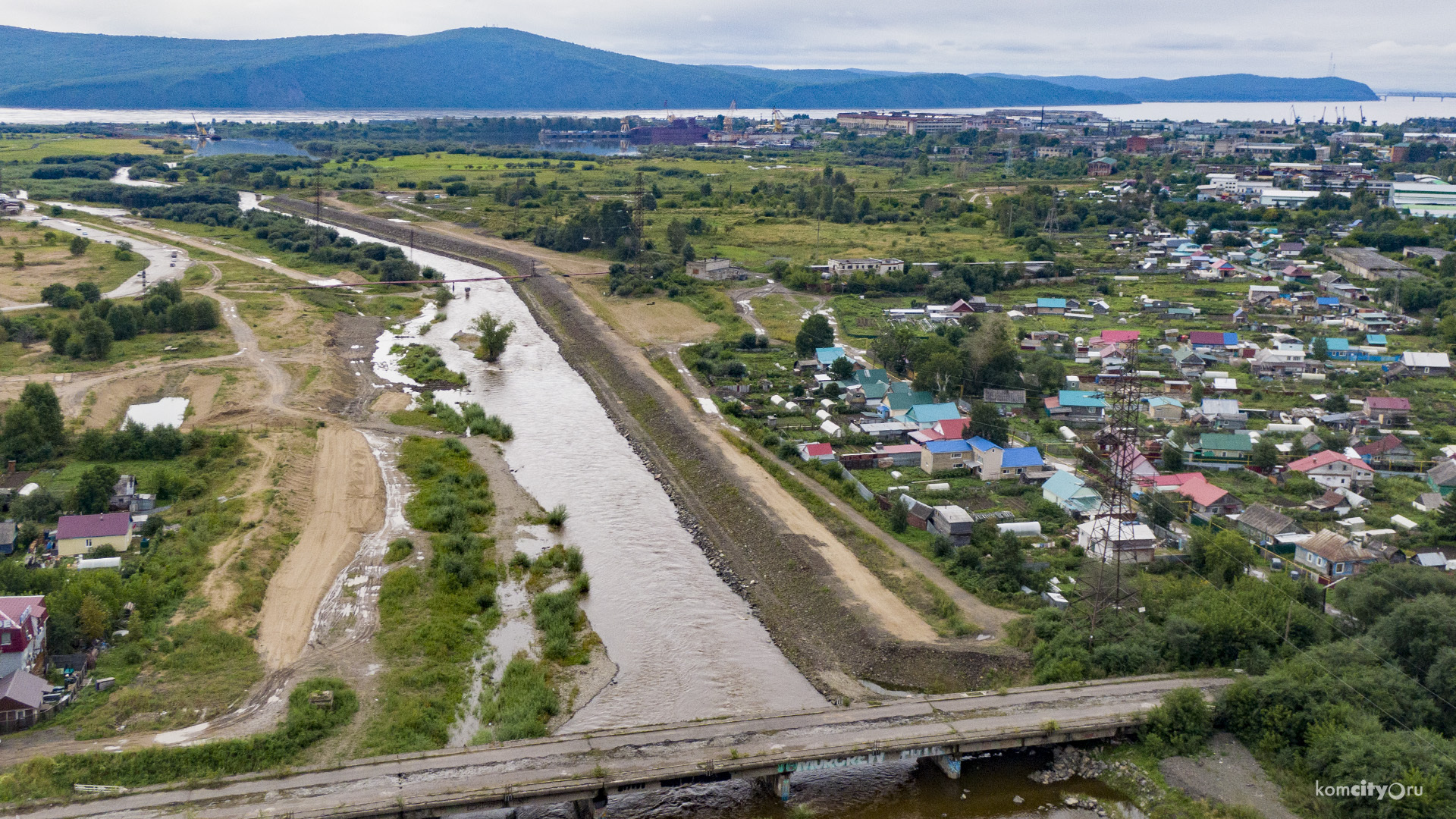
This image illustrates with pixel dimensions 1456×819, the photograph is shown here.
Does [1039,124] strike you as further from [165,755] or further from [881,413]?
[165,755]

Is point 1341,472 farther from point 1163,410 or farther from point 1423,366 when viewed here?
point 1423,366

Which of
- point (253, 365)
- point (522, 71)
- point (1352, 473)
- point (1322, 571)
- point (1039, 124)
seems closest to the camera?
point (1322, 571)

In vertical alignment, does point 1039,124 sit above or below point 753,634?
above

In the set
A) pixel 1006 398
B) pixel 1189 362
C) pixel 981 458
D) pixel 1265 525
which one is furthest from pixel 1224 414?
pixel 981 458

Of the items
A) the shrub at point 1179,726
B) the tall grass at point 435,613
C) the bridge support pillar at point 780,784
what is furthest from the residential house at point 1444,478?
the tall grass at point 435,613

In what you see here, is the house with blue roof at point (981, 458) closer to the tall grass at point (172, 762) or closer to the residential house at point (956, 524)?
the residential house at point (956, 524)

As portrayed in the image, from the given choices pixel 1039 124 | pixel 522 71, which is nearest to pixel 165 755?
pixel 1039 124

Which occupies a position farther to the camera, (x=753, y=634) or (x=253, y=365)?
(x=253, y=365)
